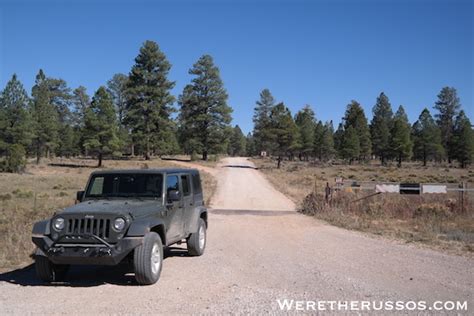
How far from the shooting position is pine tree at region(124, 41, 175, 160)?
6000cm

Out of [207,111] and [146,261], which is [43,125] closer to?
[207,111]

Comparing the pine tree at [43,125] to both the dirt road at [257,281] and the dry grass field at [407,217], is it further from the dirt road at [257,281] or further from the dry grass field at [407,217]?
the dirt road at [257,281]

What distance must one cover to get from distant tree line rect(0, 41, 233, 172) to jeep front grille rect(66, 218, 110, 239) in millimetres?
44652

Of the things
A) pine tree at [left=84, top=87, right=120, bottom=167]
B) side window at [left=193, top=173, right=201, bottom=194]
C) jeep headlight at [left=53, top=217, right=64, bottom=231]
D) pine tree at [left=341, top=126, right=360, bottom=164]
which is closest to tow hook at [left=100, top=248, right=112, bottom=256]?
jeep headlight at [left=53, top=217, right=64, bottom=231]

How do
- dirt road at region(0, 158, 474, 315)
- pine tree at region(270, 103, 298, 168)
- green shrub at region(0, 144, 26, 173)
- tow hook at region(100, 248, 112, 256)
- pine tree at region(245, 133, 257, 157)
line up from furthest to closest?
pine tree at region(245, 133, 257, 157) < pine tree at region(270, 103, 298, 168) < green shrub at region(0, 144, 26, 173) < tow hook at region(100, 248, 112, 256) < dirt road at region(0, 158, 474, 315)

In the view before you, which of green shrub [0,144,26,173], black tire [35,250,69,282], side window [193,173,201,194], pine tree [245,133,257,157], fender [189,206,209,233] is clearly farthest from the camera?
pine tree [245,133,257,157]

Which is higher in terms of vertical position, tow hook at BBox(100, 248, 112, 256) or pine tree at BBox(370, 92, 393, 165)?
pine tree at BBox(370, 92, 393, 165)

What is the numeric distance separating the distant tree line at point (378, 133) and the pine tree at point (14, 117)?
97.3ft

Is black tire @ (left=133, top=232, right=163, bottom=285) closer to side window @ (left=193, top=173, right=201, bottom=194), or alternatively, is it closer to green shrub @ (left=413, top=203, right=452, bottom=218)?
side window @ (left=193, top=173, right=201, bottom=194)

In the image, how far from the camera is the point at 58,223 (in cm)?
721

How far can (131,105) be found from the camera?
201ft

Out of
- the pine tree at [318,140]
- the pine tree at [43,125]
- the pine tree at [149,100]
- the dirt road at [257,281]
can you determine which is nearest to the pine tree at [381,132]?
the pine tree at [318,140]

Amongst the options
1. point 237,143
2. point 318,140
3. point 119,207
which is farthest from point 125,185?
point 237,143

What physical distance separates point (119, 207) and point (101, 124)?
4710cm
